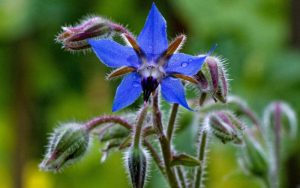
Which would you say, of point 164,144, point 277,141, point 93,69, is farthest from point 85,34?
point 93,69

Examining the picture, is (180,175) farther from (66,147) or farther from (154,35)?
(154,35)

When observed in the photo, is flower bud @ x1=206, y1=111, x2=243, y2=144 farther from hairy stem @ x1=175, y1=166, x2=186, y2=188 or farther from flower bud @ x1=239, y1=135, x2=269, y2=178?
flower bud @ x1=239, y1=135, x2=269, y2=178

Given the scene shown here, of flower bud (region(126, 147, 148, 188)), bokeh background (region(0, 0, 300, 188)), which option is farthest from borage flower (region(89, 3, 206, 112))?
bokeh background (region(0, 0, 300, 188))

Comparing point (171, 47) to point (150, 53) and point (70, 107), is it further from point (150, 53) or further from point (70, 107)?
point (70, 107)

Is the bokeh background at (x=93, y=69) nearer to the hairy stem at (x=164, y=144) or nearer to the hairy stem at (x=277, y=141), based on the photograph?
the hairy stem at (x=277, y=141)

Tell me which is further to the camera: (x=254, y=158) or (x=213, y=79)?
(x=254, y=158)

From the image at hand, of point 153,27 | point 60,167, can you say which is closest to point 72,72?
point 60,167

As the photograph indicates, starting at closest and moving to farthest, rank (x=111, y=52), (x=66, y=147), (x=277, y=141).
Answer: (x=111, y=52) < (x=66, y=147) < (x=277, y=141)
